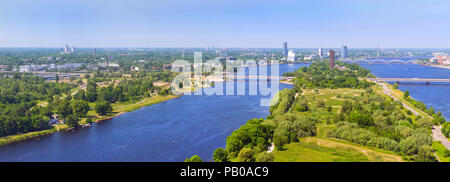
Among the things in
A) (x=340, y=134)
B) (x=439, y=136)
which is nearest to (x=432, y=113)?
Result: (x=439, y=136)

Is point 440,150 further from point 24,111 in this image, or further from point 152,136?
point 24,111

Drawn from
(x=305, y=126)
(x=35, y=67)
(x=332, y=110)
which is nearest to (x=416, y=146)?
(x=305, y=126)

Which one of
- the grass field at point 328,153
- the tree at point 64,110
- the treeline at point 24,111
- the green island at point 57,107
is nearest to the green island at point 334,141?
the grass field at point 328,153

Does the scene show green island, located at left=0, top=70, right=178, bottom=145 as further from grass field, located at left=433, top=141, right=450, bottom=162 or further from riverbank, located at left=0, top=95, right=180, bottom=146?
grass field, located at left=433, top=141, right=450, bottom=162

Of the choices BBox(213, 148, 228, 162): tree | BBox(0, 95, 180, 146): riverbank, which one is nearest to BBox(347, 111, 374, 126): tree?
BBox(213, 148, 228, 162): tree

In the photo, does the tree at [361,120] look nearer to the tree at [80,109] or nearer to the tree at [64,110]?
the tree at [80,109]
